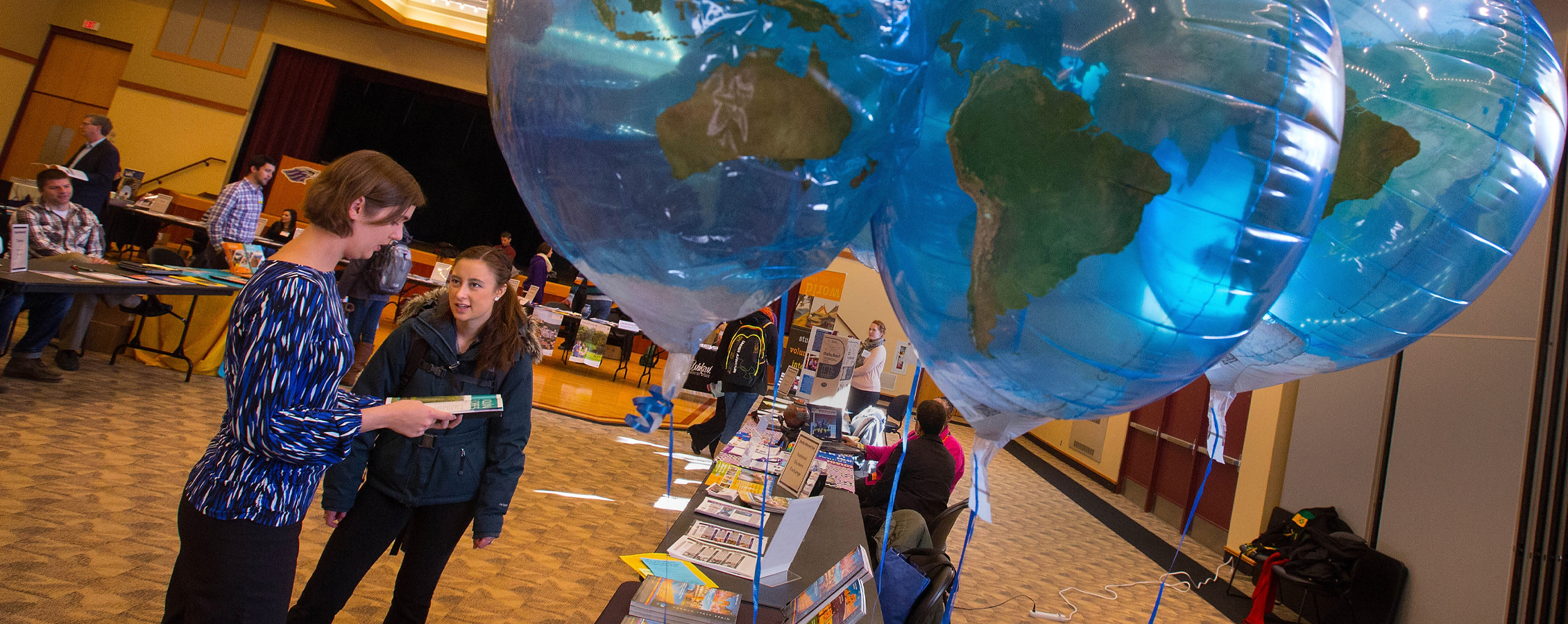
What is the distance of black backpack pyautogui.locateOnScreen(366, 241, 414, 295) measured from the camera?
4.72 metres

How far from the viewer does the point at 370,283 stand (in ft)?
15.9

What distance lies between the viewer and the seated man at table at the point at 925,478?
334cm

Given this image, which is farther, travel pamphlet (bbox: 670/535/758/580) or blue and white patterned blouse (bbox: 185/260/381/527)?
travel pamphlet (bbox: 670/535/758/580)

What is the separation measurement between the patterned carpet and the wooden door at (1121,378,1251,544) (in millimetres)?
1307

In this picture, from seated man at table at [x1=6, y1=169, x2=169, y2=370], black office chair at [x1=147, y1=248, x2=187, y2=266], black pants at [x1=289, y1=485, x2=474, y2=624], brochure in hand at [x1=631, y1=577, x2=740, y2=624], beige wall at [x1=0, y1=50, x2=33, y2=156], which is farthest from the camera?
beige wall at [x1=0, y1=50, x2=33, y2=156]

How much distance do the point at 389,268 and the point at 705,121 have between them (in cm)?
486

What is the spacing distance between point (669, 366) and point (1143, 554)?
6.69m

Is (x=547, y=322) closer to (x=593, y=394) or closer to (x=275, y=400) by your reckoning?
(x=593, y=394)

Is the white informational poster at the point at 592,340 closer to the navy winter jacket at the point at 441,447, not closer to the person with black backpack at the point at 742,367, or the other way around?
the person with black backpack at the point at 742,367

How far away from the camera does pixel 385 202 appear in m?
1.42

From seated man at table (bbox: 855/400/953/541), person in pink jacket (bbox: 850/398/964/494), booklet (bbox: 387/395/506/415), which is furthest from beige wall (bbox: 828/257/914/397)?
booklet (bbox: 387/395/506/415)

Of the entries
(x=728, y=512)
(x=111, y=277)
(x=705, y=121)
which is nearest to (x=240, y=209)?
(x=111, y=277)

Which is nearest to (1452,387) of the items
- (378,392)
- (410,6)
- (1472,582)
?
(1472,582)

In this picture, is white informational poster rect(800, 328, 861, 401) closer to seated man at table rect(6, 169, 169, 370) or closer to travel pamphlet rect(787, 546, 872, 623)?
travel pamphlet rect(787, 546, 872, 623)
